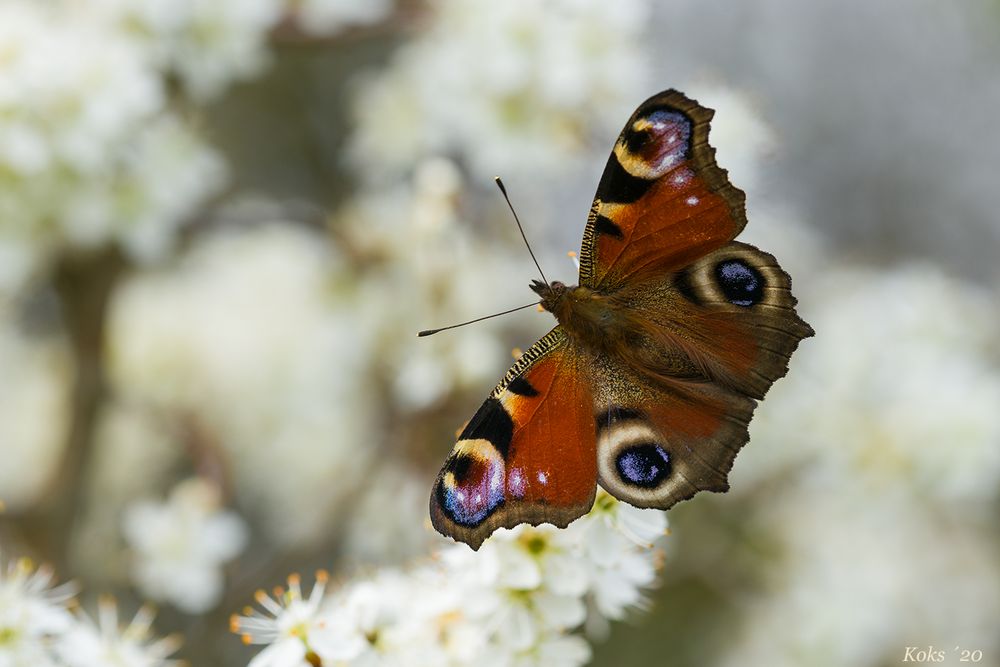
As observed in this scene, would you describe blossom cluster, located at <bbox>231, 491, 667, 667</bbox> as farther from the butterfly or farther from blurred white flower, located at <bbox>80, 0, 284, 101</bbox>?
blurred white flower, located at <bbox>80, 0, 284, 101</bbox>

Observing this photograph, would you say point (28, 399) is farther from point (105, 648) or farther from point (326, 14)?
point (105, 648)

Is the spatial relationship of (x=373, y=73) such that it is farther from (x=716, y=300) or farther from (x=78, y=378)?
(x=716, y=300)

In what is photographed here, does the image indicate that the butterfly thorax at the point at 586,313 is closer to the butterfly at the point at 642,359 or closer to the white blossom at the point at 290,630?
the butterfly at the point at 642,359

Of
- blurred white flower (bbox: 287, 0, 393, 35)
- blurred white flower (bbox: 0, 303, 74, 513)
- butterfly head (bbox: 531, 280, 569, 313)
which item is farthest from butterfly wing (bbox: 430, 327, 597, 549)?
blurred white flower (bbox: 0, 303, 74, 513)

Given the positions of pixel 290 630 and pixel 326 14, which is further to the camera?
pixel 326 14

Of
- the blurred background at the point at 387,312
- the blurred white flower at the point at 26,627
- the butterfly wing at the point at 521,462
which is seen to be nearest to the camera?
the butterfly wing at the point at 521,462

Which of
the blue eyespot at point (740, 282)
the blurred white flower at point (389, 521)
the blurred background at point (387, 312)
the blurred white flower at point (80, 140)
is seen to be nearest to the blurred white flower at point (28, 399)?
the blurred background at point (387, 312)

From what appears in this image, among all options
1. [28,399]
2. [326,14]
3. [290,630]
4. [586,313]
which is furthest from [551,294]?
[28,399]
